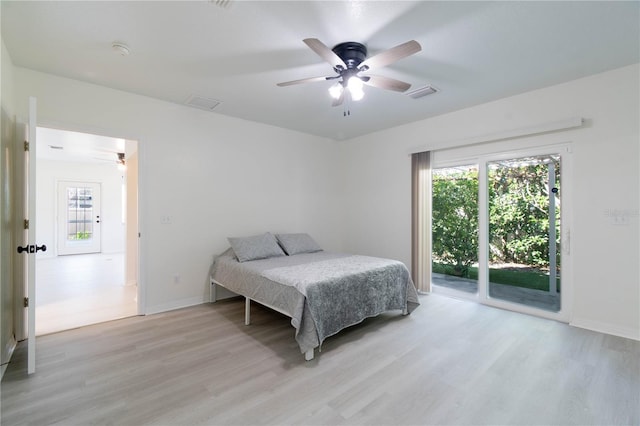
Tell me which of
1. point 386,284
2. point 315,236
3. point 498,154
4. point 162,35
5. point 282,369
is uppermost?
point 162,35

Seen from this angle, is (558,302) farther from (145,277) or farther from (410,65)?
(145,277)

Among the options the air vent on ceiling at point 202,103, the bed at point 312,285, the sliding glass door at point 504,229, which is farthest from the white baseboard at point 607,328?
the air vent on ceiling at point 202,103

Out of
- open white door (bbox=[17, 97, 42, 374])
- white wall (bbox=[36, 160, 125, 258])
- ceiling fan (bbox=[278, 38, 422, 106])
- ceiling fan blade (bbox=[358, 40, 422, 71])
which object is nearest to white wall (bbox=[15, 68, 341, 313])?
open white door (bbox=[17, 97, 42, 374])

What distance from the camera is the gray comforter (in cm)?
248

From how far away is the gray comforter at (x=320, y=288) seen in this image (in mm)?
2482

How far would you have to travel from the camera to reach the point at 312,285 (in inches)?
99.9

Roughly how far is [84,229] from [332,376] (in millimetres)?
8958

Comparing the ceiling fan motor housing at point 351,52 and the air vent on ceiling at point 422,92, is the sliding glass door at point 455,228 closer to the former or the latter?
the air vent on ceiling at point 422,92

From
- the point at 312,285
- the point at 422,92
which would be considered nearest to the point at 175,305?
the point at 312,285

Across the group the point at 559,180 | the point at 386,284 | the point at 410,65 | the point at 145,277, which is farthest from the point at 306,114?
the point at 559,180

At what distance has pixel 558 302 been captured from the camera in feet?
11.0

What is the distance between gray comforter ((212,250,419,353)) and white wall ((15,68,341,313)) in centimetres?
52

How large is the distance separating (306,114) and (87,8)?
2.52 metres

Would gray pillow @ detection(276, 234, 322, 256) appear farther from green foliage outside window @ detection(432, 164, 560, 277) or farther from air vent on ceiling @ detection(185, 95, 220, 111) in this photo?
air vent on ceiling @ detection(185, 95, 220, 111)
